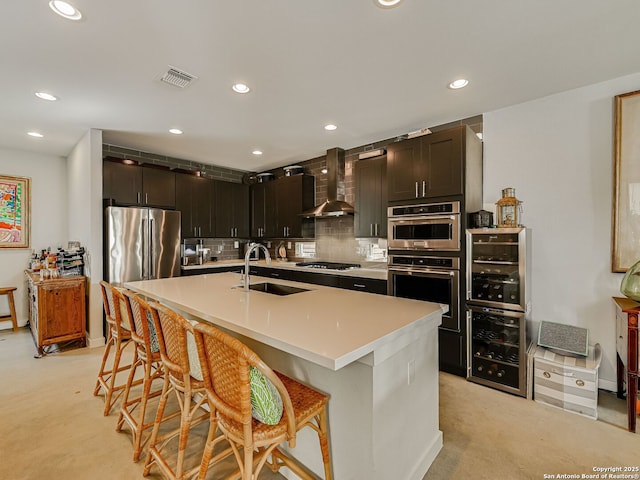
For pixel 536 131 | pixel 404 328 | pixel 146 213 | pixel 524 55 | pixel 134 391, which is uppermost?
pixel 524 55

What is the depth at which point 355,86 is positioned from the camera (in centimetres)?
262

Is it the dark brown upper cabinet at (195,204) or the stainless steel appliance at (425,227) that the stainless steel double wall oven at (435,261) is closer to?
the stainless steel appliance at (425,227)

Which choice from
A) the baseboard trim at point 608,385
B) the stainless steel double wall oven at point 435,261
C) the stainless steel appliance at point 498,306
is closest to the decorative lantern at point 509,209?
the stainless steel appliance at point 498,306

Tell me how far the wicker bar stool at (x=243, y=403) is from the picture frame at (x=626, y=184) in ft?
9.05

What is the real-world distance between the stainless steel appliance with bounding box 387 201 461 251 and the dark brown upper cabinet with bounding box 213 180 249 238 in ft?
10.7

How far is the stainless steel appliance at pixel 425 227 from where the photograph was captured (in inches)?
116

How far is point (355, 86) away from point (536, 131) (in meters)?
1.82

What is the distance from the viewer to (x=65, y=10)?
173 cm

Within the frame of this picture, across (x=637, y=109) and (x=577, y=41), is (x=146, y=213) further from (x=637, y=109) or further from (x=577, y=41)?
(x=637, y=109)

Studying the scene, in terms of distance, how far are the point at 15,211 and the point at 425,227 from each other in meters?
5.84

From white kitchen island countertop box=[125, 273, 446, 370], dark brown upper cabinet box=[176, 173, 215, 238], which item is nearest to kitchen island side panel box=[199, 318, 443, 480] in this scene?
white kitchen island countertop box=[125, 273, 446, 370]

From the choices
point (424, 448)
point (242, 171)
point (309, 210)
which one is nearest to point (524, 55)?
point (424, 448)

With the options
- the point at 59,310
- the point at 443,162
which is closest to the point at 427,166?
the point at 443,162

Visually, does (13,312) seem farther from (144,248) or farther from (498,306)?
(498,306)
